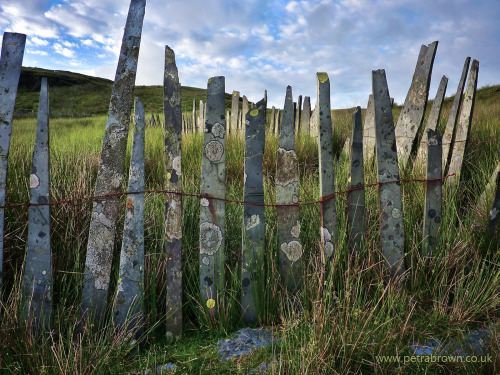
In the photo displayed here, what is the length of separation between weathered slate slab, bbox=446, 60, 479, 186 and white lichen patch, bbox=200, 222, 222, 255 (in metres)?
3.06

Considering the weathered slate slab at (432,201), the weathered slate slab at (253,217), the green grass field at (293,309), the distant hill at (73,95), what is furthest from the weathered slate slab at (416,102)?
the distant hill at (73,95)

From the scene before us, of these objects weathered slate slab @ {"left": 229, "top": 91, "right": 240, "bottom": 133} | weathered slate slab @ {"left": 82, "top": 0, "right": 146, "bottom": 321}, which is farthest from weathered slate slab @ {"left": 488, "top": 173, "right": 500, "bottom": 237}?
weathered slate slab @ {"left": 229, "top": 91, "right": 240, "bottom": 133}

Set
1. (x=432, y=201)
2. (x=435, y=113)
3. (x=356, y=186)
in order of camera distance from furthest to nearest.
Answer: (x=435, y=113) → (x=432, y=201) → (x=356, y=186)

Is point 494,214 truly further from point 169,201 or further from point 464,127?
point 169,201

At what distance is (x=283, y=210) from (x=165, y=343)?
1.19 metres

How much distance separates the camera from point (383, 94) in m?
2.63

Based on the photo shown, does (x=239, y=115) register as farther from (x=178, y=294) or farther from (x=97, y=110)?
(x=97, y=110)

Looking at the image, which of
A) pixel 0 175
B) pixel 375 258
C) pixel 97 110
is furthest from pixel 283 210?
pixel 97 110

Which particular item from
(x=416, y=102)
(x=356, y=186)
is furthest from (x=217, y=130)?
(x=416, y=102)

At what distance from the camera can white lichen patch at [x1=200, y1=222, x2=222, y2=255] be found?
2.33m

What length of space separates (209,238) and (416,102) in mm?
3394

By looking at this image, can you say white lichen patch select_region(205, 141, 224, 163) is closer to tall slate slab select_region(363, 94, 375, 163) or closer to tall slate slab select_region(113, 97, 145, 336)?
tall slate slab select_region(113, 97, 145, 336)

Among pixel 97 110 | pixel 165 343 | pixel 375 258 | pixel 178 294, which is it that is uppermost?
pixel 97 110

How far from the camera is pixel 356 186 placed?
8.41 ft
